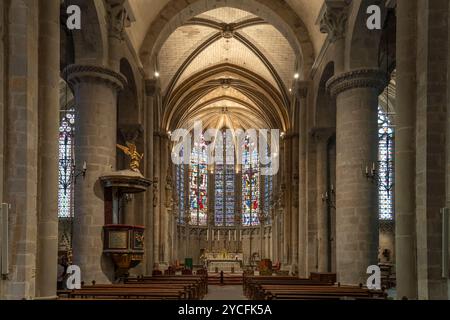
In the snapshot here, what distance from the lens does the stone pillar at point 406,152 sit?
42.8ft

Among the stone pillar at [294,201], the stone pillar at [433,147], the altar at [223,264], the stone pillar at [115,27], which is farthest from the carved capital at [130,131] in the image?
the altar at [223,264]

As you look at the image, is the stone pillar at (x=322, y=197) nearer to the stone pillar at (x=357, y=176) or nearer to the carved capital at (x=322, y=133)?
the carved capital at (x=322, y=133)

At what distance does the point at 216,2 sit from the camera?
91.5 ft

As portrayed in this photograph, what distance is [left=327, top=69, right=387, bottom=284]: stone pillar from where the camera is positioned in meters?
19.2

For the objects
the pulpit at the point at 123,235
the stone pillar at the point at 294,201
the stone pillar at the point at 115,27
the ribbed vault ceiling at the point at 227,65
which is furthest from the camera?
the stone pillar at the point at 294,201

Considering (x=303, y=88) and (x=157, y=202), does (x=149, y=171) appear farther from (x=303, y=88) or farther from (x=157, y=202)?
(x=303, y=88)

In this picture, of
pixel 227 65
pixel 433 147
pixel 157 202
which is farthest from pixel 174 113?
pixel 433 147

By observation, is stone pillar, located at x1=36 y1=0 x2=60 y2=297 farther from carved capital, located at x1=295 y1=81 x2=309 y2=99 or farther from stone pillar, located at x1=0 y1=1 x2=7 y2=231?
carved capital, located at x1=295 y1=81 x2=309 y2=99

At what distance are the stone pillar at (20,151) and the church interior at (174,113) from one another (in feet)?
0.08

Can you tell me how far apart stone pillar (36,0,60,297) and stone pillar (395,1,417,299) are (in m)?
6.89

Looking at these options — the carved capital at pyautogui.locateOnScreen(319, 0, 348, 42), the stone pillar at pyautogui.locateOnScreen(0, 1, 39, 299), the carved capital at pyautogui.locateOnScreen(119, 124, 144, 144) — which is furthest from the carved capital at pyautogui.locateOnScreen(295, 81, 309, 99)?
→ the stone pillar at pyautogui.locateOnScreen(0, 1, 39, 299)

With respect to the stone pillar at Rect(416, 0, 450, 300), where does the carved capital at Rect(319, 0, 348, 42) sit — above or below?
above

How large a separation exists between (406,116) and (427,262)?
288 cm
